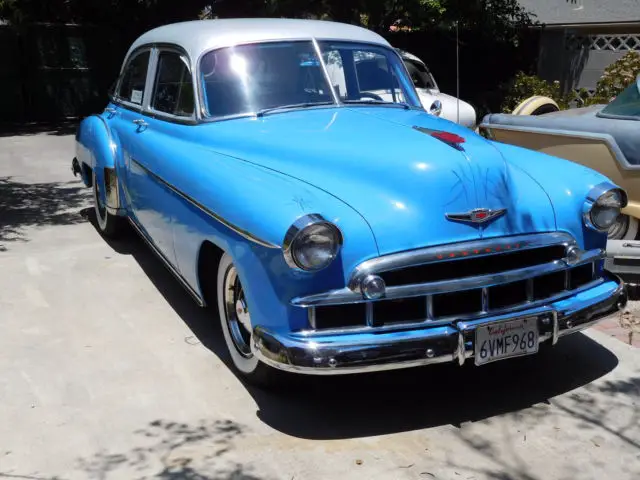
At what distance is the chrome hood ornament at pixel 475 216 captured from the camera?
3.57 meters

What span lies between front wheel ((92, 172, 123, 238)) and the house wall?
871 centimetres

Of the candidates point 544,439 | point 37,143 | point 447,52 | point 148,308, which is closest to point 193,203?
point 148,308

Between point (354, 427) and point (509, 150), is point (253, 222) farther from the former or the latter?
point (509, 150)

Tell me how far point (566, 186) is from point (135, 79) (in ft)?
11.7

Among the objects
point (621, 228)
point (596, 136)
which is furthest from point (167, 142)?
point (621, 228)

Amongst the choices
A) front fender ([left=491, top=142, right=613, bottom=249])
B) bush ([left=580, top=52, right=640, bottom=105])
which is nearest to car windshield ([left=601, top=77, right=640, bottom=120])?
front fender ([left=491, top=142, right=613, bottom=249])

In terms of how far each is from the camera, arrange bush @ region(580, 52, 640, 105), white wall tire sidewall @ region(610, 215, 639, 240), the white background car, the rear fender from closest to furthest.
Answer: white wall tire sidewall @ region(610, 215, 639, 240)
the rear fender
bush @ region(580, 52, 640, 105)
the white background car

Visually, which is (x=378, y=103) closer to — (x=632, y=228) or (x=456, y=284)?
(x=456, y=284)

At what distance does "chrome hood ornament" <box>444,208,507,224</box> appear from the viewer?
3567 millimetres

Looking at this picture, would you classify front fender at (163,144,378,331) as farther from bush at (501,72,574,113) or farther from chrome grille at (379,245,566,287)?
bush at (501,72,574,113)

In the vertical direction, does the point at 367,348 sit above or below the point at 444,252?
below

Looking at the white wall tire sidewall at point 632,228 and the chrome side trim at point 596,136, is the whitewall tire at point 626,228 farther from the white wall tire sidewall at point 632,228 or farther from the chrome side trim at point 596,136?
the chrome side trim at point 596,136

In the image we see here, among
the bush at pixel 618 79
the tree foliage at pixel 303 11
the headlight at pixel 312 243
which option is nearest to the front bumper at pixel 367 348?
the headlight at pixel 312 243

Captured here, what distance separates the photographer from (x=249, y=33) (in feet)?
16.2
